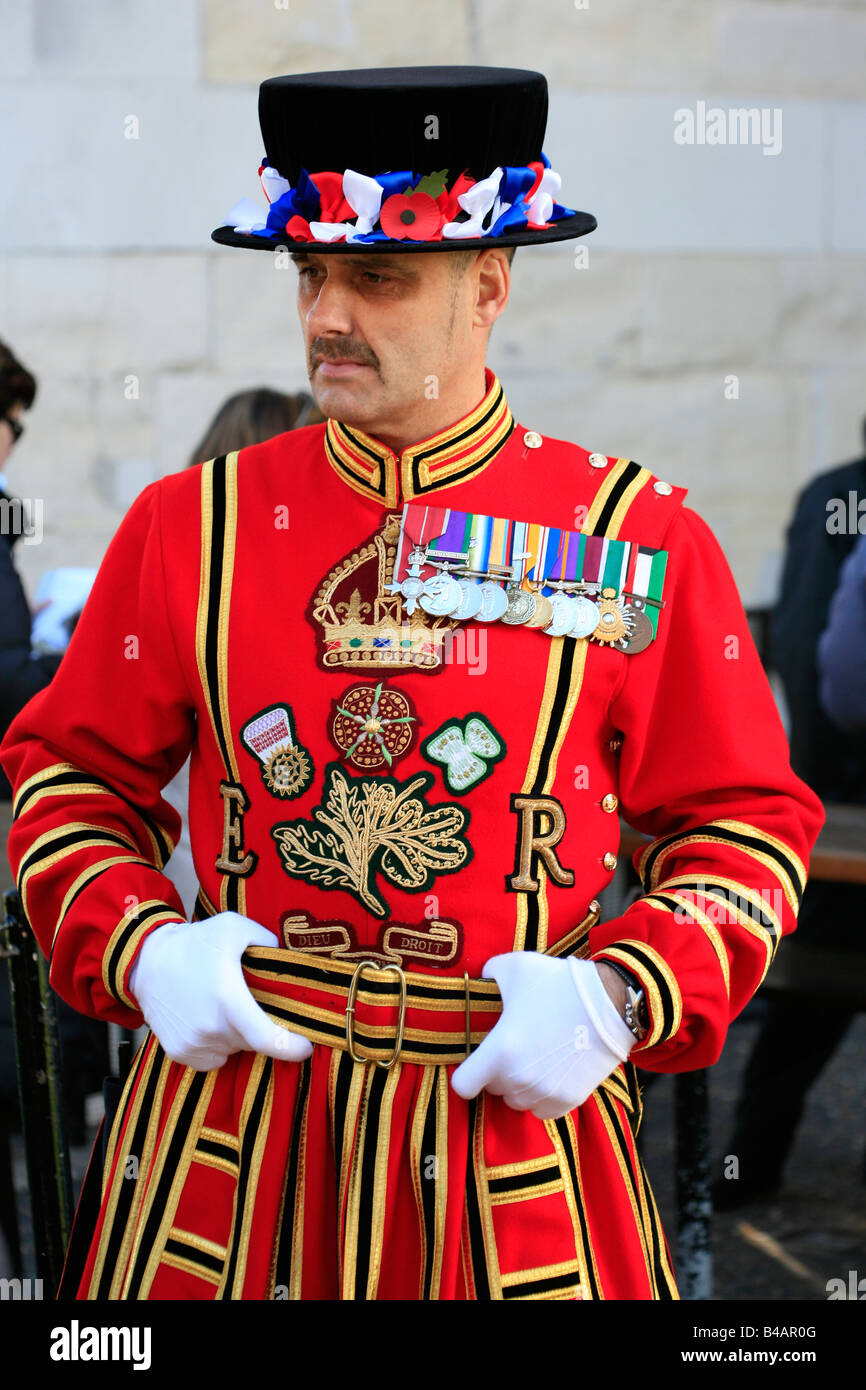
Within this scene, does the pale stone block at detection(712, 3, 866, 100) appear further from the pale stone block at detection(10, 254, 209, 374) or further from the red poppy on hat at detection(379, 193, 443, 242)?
the red poppy on hat at detection(379, 193, 443, 242)

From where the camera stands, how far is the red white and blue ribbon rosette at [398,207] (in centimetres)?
184

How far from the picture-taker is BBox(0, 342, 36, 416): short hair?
4.43 m

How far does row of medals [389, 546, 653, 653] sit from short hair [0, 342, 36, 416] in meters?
2.75

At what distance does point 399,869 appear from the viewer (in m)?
1.91

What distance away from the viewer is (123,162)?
5207mm

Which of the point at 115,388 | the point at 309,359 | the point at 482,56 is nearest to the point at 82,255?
the point at 115,388

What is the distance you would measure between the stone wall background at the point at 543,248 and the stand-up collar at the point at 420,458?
11.2 feet

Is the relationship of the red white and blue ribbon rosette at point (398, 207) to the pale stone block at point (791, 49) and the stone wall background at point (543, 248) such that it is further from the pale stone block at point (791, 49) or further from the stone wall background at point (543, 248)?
the pale stone block at point (791, 49)

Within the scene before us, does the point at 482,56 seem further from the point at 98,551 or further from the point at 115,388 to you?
the point at 98,551

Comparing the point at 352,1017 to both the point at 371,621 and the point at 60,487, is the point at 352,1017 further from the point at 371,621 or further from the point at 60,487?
the point at 60,487

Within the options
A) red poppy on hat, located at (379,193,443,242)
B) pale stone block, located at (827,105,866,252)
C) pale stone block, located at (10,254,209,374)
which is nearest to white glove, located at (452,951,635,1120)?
red poppy on hat, located at (379,193,443,242)

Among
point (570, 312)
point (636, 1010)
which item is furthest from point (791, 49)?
point (636, 1010)

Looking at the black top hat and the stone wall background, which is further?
the stone wall background

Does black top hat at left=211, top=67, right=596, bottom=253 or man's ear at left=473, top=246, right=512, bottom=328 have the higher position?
black top hat at left=211, top=67, right=596, bottom=253
